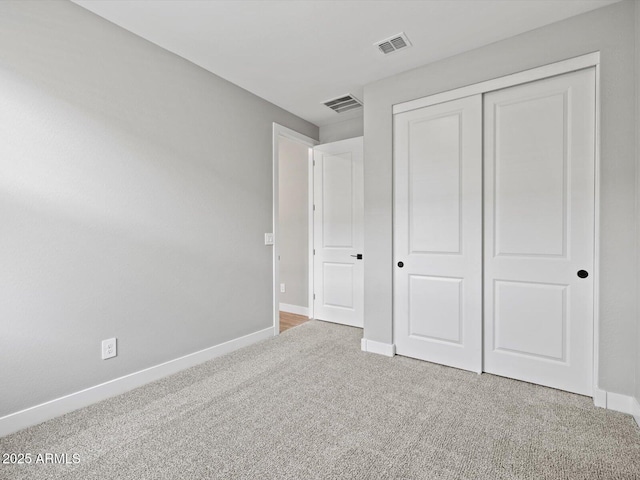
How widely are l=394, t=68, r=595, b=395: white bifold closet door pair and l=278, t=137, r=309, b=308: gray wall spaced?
1.70 metres

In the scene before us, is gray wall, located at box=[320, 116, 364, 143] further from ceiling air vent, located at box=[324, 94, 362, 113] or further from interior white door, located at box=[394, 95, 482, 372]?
interior white door, located at box=[394, 95, 482, 372]

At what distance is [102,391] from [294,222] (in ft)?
9.36

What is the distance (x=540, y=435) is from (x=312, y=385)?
139cm

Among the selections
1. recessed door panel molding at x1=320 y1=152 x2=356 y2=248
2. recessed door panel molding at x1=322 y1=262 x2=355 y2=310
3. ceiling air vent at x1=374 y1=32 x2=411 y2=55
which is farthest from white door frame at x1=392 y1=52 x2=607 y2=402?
recessed door panel molding at x1=322 y1=262 x2=355 y2=310

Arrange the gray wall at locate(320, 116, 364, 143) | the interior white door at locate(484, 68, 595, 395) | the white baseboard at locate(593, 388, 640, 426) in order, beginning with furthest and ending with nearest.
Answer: the gray wall at locate(320, 116, 364, 143), the interior white door at locate(484, 68, 595, 395), the white baseboard at locate(593, 388, 640, 426)

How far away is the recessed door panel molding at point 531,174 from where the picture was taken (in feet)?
6.99

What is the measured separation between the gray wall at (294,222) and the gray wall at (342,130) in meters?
0.33

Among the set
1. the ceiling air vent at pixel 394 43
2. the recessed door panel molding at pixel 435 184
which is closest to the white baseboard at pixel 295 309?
the recessed door panel molding at pixel 435 184

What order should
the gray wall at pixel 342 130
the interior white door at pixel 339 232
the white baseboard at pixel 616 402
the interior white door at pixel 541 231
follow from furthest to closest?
1. the gray wall at pixel 342 130
2. the interior white door at pixel 339 232
3. the interior white door at pixel 541 231
4. the white baseboard at pixel 616 402

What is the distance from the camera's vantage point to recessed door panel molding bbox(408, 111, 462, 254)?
254cm

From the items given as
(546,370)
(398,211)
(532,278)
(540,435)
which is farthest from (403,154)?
(540,435)

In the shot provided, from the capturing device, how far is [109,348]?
210 cm

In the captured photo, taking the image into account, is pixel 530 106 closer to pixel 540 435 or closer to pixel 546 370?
pixel 546 370

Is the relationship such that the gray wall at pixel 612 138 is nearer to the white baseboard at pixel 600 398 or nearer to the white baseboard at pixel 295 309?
the white baseboard at pixel 600 398
